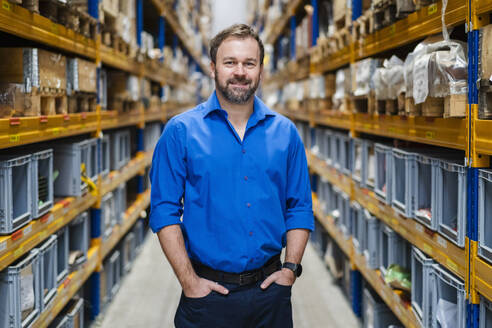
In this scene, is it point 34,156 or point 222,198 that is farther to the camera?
point 34,156

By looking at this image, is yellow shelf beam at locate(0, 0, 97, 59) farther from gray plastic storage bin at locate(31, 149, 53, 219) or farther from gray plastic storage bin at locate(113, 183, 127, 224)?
gray plastic storage bin at locate(113, 183, 127, 224)

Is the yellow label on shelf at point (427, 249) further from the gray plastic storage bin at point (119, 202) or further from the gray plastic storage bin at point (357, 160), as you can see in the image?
the gray plastic storage bin at point (119, 202)

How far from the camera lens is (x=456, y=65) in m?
2.45

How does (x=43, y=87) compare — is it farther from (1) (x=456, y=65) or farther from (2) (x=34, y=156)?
(1) (x=456, y=65)

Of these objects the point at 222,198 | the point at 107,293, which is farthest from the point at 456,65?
the point at 107,293

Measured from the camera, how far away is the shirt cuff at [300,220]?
2578mm

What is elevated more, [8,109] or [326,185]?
[8,109]

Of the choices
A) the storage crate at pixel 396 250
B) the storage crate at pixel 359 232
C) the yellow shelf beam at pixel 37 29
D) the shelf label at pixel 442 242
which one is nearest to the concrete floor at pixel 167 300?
the storage crate at pixel 359 232

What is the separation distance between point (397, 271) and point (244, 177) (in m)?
Result: 1.85

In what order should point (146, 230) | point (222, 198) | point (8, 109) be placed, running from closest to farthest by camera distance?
Answer: point (222, 198)
point (8, 109)
point (146, 230)

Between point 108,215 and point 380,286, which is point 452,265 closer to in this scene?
point 380,286

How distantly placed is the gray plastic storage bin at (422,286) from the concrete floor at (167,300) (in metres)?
1.65

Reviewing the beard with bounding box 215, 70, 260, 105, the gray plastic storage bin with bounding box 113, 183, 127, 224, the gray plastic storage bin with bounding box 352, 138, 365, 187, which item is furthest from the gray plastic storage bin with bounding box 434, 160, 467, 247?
the gray plastic storage bin with bounding box 113, 183, 127, 224

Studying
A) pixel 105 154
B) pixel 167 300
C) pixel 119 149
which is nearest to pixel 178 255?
pixel 167 300
